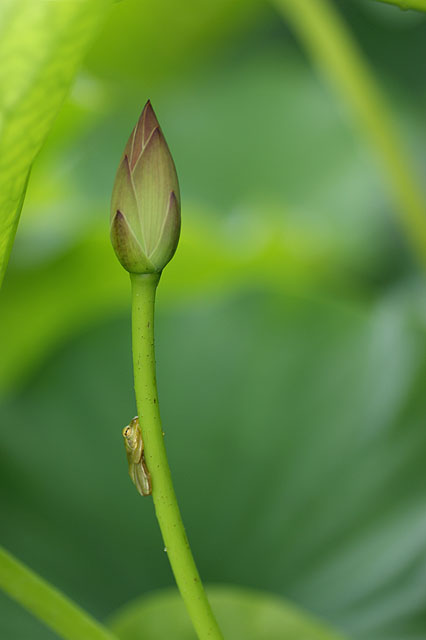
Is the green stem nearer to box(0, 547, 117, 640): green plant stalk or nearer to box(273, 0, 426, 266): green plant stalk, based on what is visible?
box(0, 547, 117, 640): green plant stalk

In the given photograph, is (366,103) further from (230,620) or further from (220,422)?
(230,620)

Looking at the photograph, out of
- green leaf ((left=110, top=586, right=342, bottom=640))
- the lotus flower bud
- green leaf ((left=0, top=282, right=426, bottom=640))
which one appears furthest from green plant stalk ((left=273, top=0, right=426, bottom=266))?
the lotus flower bud

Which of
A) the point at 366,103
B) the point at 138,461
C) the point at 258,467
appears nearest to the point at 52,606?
the point at 138,461

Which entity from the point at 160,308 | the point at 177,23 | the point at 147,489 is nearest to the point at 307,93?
the point at 177,23

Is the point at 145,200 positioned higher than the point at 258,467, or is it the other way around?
the point at 145,200

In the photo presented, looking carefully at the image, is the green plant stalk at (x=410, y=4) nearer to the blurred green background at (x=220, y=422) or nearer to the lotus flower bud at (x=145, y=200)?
the lotus flower bud at (x=145, y=200)

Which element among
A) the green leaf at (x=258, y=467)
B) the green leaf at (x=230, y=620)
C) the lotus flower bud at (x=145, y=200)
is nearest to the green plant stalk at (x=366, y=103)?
the green leaf at (x=258, y=467)
